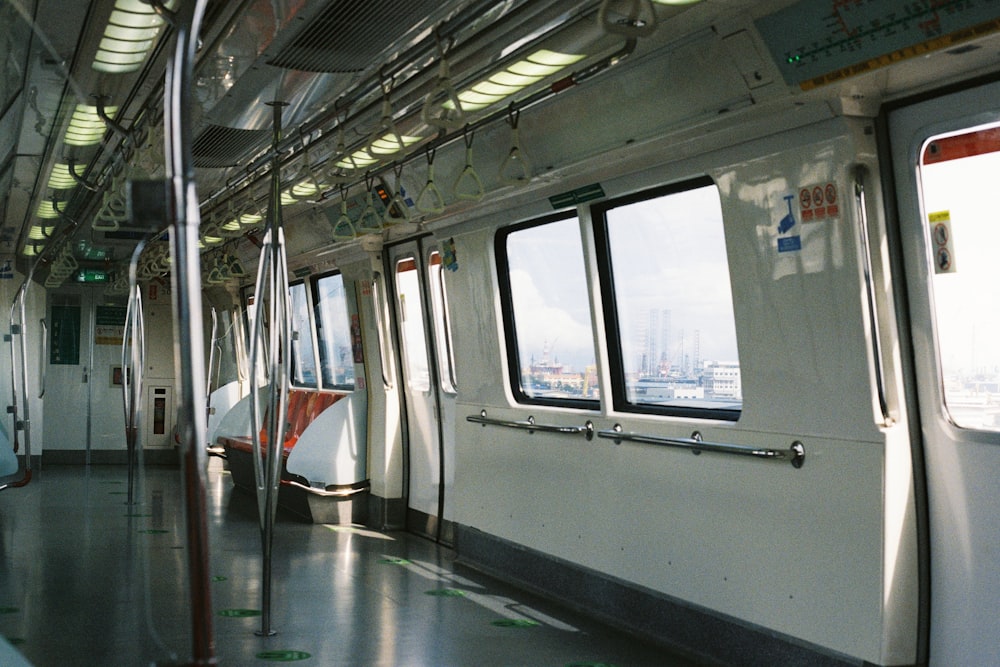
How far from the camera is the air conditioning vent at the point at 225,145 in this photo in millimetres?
6387

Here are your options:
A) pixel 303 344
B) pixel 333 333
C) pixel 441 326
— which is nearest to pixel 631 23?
pixel 441 326

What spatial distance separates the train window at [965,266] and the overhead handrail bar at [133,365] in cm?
293

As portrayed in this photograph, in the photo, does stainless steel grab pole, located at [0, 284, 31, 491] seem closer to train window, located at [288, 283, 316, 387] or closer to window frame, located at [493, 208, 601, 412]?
window frame, located at [493, 208, 601, 412]

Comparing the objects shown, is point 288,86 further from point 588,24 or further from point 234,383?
point 234,383

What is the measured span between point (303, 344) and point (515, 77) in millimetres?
8433

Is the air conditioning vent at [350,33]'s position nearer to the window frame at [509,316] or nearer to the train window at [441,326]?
the window frame at [509,316]

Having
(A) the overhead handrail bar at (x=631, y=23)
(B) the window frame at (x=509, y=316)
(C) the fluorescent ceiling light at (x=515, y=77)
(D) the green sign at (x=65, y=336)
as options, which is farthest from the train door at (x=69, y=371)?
(B) the window frame at (x=509, y=316)

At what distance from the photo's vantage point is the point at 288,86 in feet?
16.7

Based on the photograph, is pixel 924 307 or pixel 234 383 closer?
pixel 924 307

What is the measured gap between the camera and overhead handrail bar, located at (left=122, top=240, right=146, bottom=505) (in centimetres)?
342

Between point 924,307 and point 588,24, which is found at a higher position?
point 588,24

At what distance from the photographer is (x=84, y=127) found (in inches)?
98.8

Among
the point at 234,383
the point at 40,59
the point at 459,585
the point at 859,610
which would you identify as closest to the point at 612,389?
the point at 459,585

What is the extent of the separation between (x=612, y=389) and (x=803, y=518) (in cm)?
192
